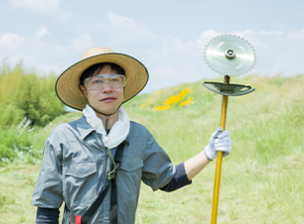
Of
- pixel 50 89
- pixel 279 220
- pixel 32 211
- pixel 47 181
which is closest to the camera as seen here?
pixel 47 181

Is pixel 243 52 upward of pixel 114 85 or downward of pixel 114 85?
upward

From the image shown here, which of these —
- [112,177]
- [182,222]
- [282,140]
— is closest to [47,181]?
[112,177]

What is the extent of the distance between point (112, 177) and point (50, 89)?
13918 millimetres

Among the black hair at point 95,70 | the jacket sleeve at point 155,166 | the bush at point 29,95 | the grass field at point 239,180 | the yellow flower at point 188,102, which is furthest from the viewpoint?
the yellow flower at point 188,102

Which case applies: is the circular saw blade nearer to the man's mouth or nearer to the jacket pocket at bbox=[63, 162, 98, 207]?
the man's mouth

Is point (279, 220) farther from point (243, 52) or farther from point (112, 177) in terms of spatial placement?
point (112, 177)

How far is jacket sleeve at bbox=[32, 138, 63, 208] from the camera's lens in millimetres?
1630

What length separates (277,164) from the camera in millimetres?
5453

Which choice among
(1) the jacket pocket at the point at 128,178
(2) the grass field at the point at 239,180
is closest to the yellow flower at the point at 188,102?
(2) the grass field at the point at 239,180

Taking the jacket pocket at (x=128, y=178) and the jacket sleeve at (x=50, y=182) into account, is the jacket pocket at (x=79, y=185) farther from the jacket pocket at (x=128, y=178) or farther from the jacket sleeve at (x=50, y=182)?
the jacket pocket at (x=128, y=178)

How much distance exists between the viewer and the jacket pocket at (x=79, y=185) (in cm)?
166

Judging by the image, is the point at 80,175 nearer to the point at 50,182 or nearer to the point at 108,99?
the point at 50,182

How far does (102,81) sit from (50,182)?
0.69 metres

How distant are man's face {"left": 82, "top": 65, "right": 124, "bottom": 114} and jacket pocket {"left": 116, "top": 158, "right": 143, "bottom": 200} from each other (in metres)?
0.34
